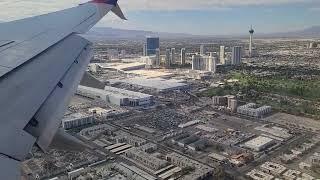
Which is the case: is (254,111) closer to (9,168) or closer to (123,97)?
(123,97)

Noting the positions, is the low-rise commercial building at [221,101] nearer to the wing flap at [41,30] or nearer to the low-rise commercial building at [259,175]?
the low-rise commercial building at [259,175]

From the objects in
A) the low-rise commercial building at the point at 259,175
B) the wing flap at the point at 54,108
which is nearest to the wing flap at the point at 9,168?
the wing flap at the point at 54,108

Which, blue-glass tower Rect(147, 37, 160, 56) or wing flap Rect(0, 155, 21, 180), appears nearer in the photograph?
wing flap Rect(0, 155, 21, 180)

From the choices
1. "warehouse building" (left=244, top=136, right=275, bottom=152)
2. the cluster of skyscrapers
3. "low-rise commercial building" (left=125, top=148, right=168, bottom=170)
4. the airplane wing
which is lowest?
"warehouse building" (left=244, top=136, right=275, bottom=152)

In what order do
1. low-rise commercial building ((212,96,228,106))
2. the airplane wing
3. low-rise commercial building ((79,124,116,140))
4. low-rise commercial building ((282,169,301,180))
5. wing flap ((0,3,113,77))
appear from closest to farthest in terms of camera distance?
the airplane wing
wing flap ((0,3,113,77))
low-rise commercial building ((282,169,301,180))
low-rise commercial building ((79,124,116,140))
low-rise commercial building ((212,96,228,106))

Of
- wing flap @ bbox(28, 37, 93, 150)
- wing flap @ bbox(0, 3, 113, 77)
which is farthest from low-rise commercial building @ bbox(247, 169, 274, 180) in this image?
wing flap @ bbox(28, 37, 93, 150)

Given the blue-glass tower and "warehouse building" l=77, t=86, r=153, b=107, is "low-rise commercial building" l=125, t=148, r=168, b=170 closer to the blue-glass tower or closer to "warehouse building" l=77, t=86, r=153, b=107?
"warehouse building" l=77, t=86, r=153, b=107
